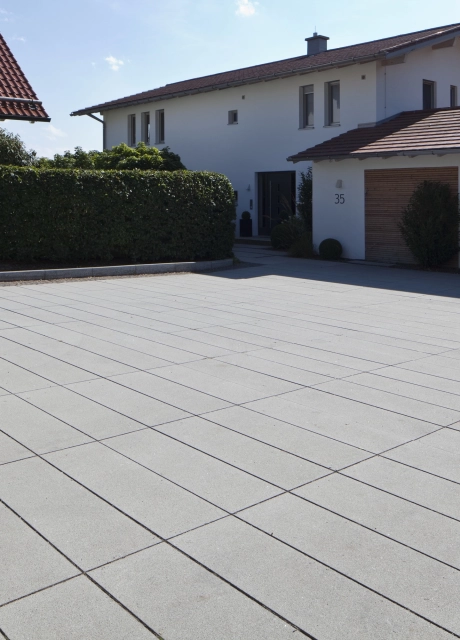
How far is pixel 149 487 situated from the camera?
4664 millimetres

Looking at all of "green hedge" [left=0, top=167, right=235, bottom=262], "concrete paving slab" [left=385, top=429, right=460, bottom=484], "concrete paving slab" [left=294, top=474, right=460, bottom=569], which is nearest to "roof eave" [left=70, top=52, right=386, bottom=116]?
"green hedge" [left=0, top=167, right=235, bottom=262]

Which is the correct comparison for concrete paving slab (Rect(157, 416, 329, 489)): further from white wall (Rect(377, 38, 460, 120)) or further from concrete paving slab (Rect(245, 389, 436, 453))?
white wall (Rect(377, 38, 460, 120))

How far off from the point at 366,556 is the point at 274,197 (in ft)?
80.1

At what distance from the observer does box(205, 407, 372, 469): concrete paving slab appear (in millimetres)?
5246

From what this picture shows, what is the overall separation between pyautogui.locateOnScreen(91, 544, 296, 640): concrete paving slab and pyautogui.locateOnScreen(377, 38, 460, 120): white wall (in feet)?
68.4

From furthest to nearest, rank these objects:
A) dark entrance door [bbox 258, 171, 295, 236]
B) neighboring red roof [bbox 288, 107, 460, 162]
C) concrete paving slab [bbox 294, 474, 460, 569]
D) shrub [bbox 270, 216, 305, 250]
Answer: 1. dark entrance door [bbox 258, 171, 295, 236]
2. shrub [bbox 270, 216, 305, 250]
3. neighboring red roof [bbox 288, 107, 460, 162]
4. concrete paving slab [bbox 294, 474, 460, 569]

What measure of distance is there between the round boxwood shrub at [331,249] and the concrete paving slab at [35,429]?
15.5 metres

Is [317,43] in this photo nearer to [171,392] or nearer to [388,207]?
[388,207]

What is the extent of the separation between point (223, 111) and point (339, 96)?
6.10 metres

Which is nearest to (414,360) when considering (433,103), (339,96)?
(339,96)

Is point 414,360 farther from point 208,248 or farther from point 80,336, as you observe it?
point 208,248

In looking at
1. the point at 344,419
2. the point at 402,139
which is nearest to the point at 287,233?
the point at 402,139

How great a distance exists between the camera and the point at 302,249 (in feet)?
71.5

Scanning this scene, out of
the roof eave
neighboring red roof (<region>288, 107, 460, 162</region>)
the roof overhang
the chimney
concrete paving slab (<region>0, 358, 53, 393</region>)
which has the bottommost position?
concrete paving slab (<region>0, 358, 53, 393</region>)
